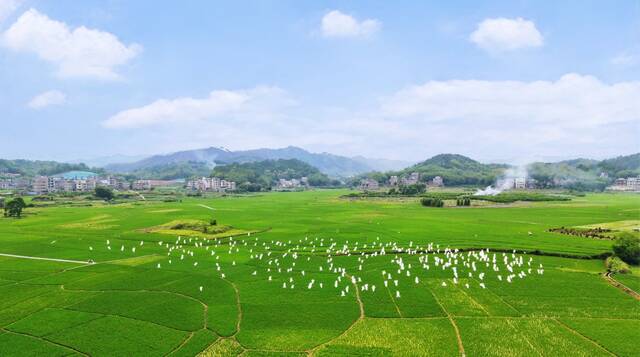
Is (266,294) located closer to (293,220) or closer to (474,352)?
(474,352)

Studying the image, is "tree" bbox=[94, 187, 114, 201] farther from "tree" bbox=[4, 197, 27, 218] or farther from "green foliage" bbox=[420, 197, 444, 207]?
"green foliage" bbox=[420, 197, 444, 207]

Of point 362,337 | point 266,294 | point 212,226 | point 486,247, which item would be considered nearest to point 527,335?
point 362,337

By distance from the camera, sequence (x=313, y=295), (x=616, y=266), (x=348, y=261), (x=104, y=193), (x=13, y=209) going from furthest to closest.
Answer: (x=104, y=193) < (x=13, y=209) < (x=348, y=261) < (x=616, y=266) < (x=313, y=295)

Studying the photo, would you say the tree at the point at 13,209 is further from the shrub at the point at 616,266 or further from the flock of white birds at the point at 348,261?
the shrub at the point at 616,266

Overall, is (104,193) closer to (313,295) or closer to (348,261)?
(348,261)

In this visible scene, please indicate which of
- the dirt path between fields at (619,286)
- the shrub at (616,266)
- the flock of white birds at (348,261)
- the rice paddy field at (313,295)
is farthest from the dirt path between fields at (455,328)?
the shrub at (616,266)

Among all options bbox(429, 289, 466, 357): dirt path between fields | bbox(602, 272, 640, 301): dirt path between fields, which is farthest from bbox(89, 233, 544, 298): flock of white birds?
bbox(602, 272, 640, 301): dirt path between fields

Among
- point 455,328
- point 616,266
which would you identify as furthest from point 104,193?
point 616,266
